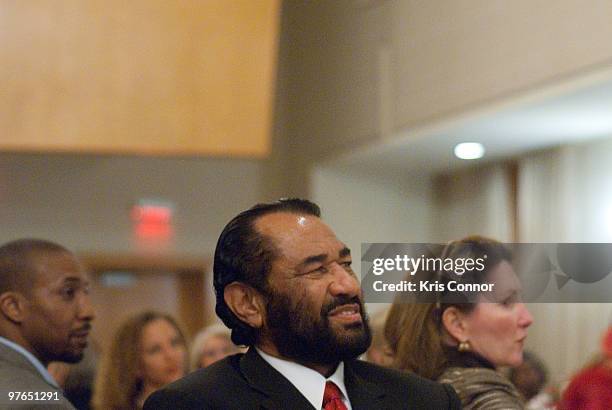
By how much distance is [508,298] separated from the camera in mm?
2697

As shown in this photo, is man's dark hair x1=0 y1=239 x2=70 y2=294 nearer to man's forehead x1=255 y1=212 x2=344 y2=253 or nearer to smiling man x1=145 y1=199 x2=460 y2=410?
smiling man x1=145 y1=199 x2=460 y2=410

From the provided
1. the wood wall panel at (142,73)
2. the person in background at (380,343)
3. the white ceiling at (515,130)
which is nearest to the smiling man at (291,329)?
the person in background at (380,343)

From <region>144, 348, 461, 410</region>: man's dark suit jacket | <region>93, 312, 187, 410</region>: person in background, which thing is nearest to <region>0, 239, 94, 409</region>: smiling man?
<region>93, 312, 187, 410</region>: person in background

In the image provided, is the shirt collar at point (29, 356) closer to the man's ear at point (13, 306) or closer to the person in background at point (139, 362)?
the man's ear at point (13, 306)

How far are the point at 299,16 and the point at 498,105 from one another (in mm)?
1096

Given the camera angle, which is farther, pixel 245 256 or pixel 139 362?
pixel 139 362

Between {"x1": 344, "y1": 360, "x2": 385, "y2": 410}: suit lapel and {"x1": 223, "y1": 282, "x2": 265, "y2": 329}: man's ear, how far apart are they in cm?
22

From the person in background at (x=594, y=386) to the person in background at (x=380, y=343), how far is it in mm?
465

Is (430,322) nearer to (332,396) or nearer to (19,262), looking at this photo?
(332,396)

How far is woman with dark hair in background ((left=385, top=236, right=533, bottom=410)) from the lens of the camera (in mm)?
2619

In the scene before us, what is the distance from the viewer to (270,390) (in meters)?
2.24

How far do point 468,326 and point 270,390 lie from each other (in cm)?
64

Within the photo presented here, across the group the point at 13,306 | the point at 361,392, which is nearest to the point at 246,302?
the point at 361,392

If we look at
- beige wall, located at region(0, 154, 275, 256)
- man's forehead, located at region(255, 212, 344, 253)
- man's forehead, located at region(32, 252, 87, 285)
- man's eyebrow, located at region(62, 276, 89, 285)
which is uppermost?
beige wall, located at region(0, 154, 275, 256)
